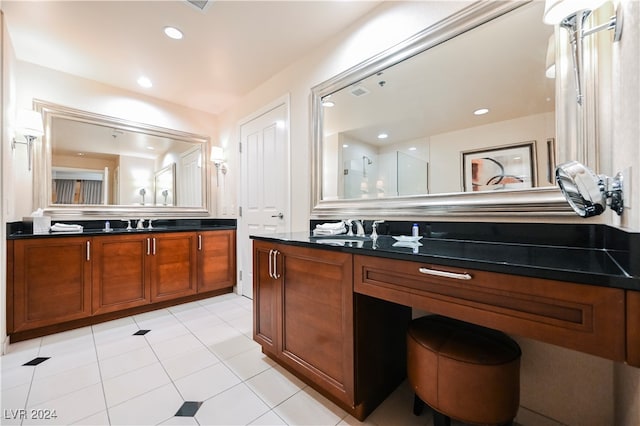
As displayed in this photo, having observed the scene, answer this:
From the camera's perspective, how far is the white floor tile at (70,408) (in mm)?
1308

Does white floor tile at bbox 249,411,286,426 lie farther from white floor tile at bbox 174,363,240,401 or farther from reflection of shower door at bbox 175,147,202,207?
reflection of shower door at bbox 175,147,202,207

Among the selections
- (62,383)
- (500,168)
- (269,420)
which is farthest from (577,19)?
(62,383)

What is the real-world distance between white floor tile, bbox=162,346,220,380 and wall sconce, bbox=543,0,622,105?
262 centimetres

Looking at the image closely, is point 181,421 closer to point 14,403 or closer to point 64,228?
point 14,403

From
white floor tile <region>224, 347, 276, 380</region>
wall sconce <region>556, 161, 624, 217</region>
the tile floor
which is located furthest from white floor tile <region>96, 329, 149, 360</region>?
wall sconce <region>556, 161, 624, 217</region>

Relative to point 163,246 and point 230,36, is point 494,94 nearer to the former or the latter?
point 230,36

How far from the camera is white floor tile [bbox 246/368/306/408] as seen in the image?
1473 mm

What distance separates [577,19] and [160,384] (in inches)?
111

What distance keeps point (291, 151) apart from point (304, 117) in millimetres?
359

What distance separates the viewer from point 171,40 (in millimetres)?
2244

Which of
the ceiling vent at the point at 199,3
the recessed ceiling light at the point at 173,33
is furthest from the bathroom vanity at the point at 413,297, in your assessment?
the recessed ceiling light at the point at 173,33

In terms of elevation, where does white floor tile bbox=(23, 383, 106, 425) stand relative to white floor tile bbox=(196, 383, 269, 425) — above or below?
above

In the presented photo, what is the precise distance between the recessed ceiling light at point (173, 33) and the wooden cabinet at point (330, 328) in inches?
77.8

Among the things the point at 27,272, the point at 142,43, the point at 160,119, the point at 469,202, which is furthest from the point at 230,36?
the point at 27,272
